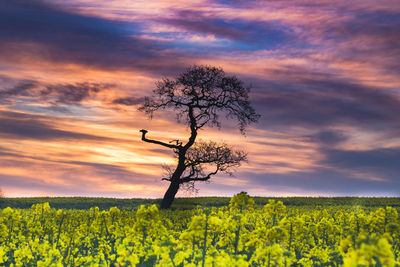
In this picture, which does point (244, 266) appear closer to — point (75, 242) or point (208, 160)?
point (75, 242)

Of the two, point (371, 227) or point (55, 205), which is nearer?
point (371, 227)

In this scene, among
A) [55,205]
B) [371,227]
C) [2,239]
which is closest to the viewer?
[371,227]

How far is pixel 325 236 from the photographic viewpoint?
592 inches

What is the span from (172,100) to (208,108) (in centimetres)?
287

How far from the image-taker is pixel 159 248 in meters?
7.79

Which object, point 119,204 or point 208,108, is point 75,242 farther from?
point 119,204

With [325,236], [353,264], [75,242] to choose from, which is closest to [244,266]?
[353,264]

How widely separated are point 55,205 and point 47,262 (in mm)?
37470

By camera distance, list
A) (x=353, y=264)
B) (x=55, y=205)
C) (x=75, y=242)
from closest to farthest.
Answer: (x=353, y=264)
(x=75, y=242)
(x=55, y=205)

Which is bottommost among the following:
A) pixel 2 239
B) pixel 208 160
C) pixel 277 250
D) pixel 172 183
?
pixel 2 239

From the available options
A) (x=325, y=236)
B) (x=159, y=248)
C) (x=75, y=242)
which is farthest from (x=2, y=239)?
(x=325, y=236)

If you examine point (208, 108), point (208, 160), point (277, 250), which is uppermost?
point (208, 108)

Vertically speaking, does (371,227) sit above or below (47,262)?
above

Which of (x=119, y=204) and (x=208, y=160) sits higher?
(x=208, y=160)
